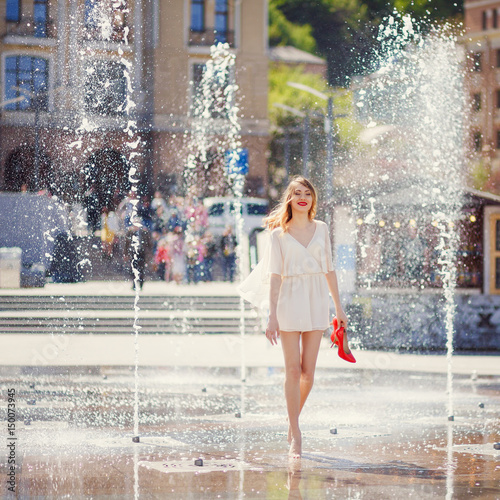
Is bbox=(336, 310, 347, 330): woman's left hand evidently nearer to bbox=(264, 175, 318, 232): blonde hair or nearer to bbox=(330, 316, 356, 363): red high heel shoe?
bbox=(330, 316, 356, 363): red high heel shoe

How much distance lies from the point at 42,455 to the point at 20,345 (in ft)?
28.4

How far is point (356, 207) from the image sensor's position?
18.2 metres

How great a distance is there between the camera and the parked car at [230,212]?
31.0 m

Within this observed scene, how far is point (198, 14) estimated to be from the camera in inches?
1529

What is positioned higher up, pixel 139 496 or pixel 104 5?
pixel 104 5

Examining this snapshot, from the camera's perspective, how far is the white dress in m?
6.40

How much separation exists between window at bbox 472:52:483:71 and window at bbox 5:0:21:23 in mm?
37278

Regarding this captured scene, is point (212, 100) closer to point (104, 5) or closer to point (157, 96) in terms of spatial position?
point (157, 96)

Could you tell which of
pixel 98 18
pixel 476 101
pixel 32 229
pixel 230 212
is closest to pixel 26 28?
pixel 98 18

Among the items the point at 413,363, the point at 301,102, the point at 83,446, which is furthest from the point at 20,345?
the point at 301,102

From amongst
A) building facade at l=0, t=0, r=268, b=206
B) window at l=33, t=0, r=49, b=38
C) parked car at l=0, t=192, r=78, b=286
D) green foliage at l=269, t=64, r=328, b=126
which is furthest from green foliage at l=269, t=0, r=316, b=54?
parked car at l=0, t=192, r=78, b=286

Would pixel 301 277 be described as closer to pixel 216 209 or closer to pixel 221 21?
pixel 216 209

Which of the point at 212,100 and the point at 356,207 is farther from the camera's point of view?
the point at 212,100

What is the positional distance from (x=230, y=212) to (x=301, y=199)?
26388 millimetres
